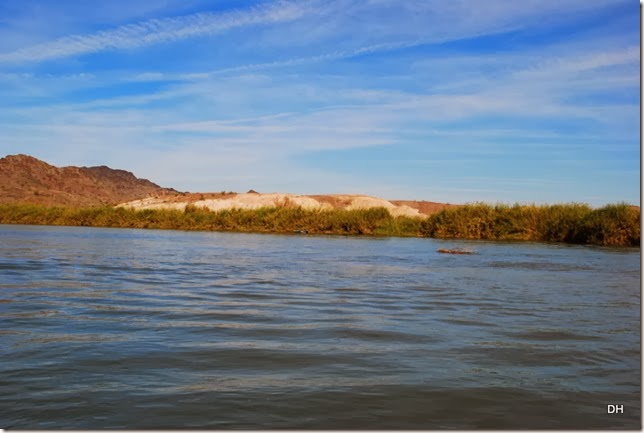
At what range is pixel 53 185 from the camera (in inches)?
4060

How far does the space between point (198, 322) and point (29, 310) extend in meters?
2.21

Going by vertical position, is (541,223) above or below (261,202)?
below

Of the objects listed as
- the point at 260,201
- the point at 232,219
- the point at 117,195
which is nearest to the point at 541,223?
the point at 232,219

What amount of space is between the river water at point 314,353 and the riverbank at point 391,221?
18.0 metres

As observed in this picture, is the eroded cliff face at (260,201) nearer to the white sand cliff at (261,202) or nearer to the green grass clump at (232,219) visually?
the white sand cliff at (261,202)

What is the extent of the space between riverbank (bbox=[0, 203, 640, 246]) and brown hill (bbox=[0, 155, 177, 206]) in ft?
126

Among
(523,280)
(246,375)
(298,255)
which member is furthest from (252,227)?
(246,375)

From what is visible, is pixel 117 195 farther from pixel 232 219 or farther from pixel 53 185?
pixel 232 219

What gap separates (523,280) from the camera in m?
12.2

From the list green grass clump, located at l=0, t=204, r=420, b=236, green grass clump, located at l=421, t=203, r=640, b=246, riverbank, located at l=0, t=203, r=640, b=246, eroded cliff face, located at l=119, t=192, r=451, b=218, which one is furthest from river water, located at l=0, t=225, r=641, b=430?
eroded cliff face, located at l=119, t=192, r=451, b=218

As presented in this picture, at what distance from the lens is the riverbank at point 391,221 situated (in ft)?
92.6

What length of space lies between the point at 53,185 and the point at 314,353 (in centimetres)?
10704

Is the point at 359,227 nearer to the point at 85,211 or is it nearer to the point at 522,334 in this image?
the point at 85,211

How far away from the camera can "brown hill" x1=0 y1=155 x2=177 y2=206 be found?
3314 inches
